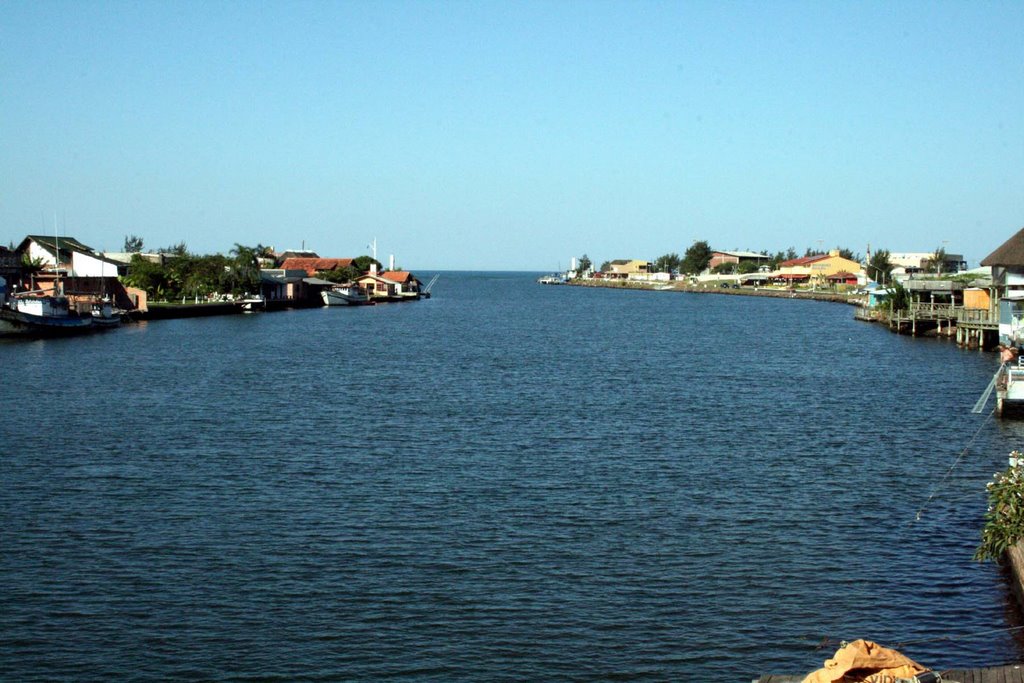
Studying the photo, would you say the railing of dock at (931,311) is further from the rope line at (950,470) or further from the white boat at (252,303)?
the white boat at (252,303)

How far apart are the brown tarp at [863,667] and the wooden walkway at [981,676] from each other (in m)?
0.71

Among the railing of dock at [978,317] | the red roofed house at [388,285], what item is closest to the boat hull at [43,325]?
the railing of dock at [978,317]

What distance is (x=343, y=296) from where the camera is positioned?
127875 millimetres

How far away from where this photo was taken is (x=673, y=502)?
78.7 feet

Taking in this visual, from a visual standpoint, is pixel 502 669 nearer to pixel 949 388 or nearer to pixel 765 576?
pixel 765 576

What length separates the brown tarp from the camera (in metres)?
11.3

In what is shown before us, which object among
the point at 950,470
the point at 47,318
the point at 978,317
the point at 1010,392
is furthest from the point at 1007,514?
the point at 47,318

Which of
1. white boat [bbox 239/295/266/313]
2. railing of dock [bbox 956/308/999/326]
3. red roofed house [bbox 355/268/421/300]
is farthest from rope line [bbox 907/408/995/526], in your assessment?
red roofed house [bbox 355/268/421/300]

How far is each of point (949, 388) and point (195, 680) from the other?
37624 millimetres

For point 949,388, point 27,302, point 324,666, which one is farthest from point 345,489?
point 27,302

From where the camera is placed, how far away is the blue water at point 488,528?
15.8 m

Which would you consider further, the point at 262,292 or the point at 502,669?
the point at 262,292

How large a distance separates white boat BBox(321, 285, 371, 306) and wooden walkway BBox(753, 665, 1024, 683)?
11697 centimetres

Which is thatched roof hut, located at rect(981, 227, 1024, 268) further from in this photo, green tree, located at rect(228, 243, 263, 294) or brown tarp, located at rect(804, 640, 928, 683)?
green tree, located at rect(228, 243, 263, 294)
